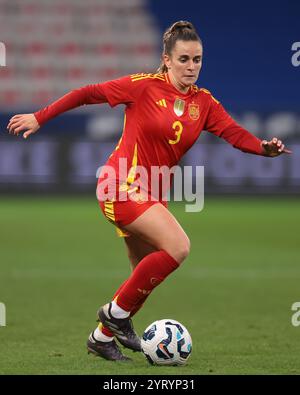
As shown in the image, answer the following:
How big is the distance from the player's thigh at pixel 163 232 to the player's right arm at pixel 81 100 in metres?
0.71

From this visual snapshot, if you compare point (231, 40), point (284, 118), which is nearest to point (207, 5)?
point (231, 40)

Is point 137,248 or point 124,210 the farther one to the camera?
point 137,248

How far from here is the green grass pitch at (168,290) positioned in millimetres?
5617

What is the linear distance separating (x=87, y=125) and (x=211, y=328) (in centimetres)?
1177

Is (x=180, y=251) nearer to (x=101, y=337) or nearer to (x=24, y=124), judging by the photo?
(x=101, y=337)

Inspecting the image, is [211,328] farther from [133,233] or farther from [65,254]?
[65,254]

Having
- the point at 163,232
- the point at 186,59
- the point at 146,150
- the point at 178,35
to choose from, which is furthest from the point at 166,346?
A: the point at 178,35

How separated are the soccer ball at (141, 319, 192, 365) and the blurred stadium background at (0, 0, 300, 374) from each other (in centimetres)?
11

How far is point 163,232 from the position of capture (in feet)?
17.5

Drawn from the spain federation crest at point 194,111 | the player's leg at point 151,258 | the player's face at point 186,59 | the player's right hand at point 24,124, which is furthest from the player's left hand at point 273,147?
the player's right hand at point 24,124

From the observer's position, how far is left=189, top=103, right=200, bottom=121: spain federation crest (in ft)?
18.4

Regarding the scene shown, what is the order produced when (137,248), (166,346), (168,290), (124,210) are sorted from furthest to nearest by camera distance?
(168,290) → (137,248) → (124,210) → (166,346)

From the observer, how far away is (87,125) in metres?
18.5

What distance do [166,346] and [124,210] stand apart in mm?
808
